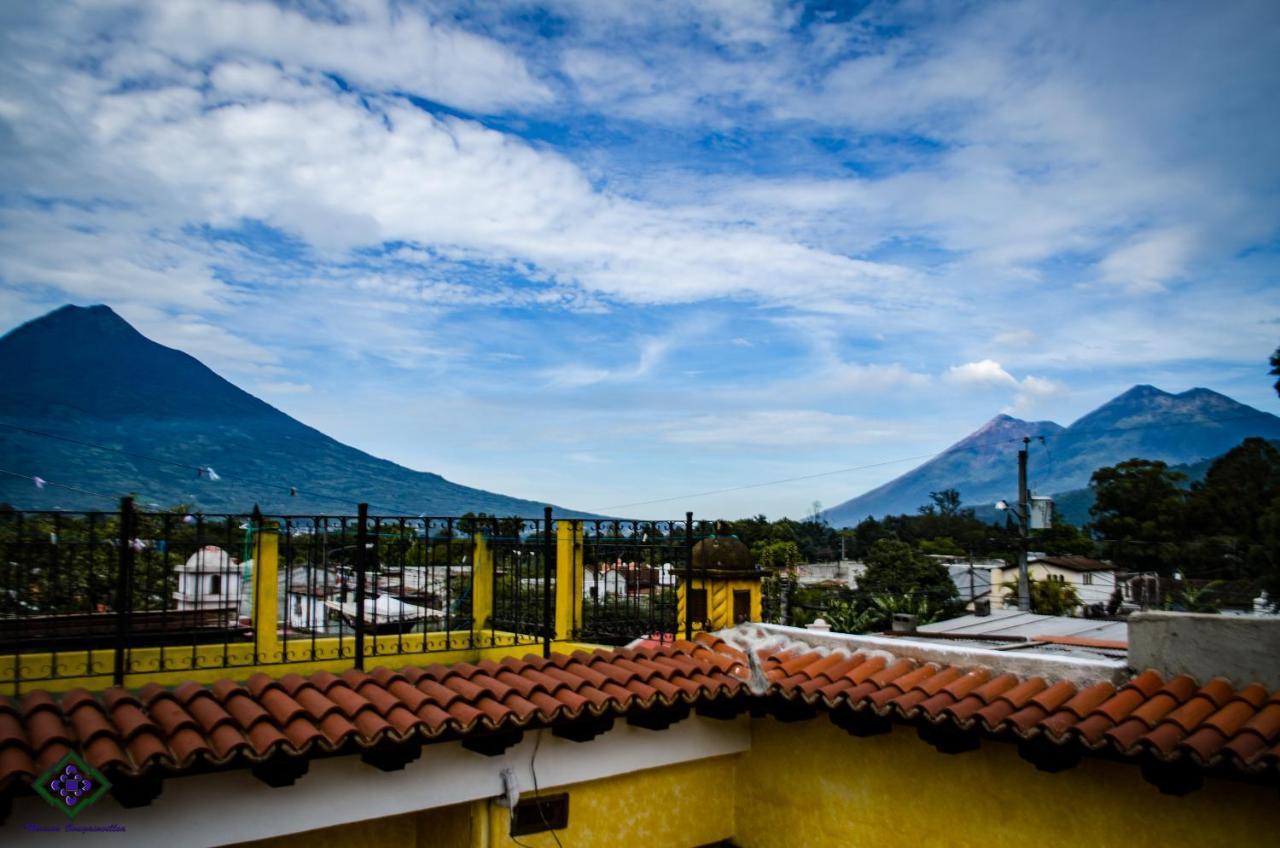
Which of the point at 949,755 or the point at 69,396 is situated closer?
the point at 949,755

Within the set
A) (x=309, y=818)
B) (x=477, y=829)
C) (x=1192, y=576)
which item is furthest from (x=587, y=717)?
(x=1192, y=576)

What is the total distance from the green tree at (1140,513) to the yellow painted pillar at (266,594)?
221ft

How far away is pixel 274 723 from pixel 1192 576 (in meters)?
65.7

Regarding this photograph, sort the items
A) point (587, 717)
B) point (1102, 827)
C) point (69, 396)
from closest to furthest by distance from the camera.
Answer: point (1102, 827), point (587, 717), point (69, 396)

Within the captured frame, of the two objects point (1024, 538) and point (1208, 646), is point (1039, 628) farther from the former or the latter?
point (1208, 646)

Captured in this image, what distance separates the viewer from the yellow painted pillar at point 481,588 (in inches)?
364

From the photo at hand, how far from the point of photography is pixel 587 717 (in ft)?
20.0

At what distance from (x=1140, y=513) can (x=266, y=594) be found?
79.4m

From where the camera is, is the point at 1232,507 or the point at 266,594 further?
the point at 1232,507

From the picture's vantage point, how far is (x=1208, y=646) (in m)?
5.73

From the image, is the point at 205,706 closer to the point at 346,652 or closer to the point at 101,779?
the point at 101,779

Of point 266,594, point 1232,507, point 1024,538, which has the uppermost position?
point 1232,507

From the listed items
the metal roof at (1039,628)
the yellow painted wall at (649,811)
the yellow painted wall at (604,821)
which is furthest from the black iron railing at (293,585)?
the metal roof at (1039,628)

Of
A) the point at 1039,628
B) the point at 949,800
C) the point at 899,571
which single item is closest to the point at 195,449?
the point at 899,571
